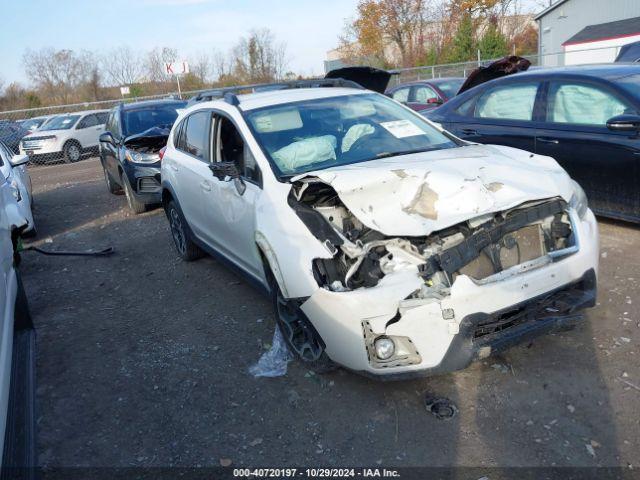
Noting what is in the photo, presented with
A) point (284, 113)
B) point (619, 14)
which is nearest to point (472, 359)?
point (284, 113)

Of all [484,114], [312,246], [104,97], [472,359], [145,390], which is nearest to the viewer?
[472,359]

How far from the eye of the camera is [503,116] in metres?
6.28

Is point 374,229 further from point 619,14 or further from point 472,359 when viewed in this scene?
point 619,14

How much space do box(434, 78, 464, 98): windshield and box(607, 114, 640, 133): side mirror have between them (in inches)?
287

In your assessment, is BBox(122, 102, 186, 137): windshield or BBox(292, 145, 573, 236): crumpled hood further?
BBox(122, 102, 186, 137): windshield

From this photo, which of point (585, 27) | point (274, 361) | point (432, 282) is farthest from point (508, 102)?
point (585, 27)

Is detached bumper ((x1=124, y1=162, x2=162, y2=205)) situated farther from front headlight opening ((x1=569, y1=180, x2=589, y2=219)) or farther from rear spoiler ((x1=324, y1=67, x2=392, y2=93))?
front headlight opening ((x1=569, y1=180, x2=589, y2=219))

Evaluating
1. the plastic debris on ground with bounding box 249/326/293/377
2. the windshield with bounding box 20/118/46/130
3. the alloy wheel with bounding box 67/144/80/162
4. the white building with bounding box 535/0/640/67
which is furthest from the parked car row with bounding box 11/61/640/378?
the white building with bounding box 535/0/640/67

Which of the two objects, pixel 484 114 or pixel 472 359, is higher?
pixel 484 114

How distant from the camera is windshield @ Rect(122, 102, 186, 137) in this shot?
9812 millimetres

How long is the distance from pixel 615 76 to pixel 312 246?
3946 mm

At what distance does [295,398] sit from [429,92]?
1018 centimetres

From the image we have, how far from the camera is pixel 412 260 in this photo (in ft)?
10.2

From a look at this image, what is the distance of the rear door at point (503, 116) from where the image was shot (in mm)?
5949
